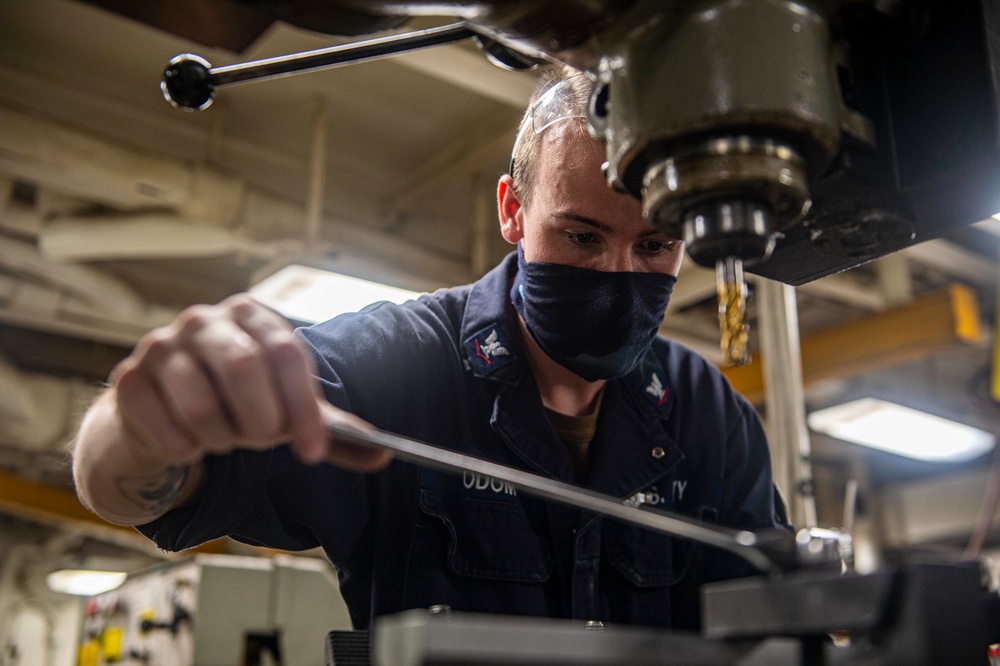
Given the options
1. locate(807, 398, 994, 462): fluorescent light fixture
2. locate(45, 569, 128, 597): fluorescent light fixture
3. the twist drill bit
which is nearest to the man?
the twist drill bit

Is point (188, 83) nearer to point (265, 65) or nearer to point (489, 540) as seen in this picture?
point (265, 65)

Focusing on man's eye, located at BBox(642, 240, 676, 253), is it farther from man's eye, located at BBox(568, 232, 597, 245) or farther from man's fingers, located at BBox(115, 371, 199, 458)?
man's fingers, located at BBox(115, 371, 199, 458)

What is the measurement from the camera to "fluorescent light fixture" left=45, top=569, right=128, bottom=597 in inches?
201

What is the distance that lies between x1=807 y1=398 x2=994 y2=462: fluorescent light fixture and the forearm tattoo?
4.07m

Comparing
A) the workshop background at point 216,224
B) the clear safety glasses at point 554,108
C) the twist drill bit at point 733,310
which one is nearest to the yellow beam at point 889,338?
the workshop background at point 216,224

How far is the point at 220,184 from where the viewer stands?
3.19m

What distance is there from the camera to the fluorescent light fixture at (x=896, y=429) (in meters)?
4.54

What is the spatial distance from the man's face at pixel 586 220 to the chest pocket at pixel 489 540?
0.34 metres

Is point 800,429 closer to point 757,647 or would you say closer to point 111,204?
point 757,647

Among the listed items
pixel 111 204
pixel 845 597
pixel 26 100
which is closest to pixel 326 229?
pixel 111 204

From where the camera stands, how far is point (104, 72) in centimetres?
321

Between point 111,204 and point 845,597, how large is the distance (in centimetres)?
320

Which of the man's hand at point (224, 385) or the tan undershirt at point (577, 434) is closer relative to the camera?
the man's hand at point (224, 385)

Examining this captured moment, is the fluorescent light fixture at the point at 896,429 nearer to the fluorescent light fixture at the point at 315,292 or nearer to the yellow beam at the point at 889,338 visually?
the yellow beam at the point at 889,338
